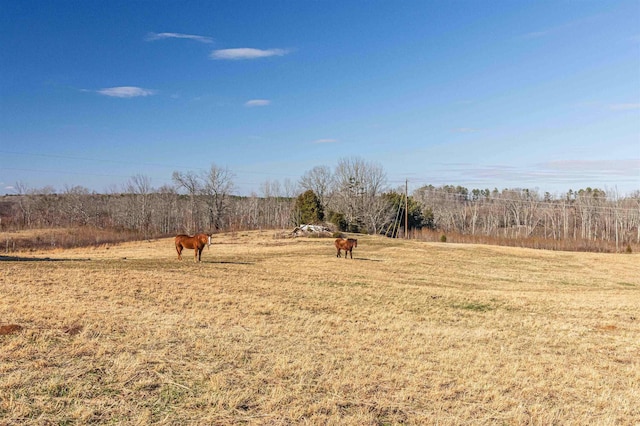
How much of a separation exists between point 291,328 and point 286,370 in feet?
11.7

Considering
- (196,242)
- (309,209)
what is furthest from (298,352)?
(309,209)

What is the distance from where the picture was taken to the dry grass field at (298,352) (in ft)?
20.3

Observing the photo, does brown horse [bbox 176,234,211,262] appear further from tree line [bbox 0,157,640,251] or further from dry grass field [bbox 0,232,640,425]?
tree line [bbox 0,157,640,251]

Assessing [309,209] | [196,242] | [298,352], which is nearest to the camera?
[298,352]

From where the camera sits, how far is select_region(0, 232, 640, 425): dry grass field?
6180 mm

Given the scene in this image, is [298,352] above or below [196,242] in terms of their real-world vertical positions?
below

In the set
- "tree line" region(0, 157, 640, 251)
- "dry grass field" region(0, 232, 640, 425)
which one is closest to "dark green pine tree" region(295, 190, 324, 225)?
"tree line" region(0, 157, 640, 251)

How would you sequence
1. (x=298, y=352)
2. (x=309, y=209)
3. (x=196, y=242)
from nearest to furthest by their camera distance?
1. (x=298, y=352)
2. (x=196, y=242)
3. (x=309, y=209)

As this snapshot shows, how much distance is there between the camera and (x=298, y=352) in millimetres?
9117

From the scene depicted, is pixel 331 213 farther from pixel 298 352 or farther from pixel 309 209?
pixel 298 352

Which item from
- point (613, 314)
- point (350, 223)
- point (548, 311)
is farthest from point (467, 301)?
point (350, 223)

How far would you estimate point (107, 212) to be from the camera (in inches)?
4043

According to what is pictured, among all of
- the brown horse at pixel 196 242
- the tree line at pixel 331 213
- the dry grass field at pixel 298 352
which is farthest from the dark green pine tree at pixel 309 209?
the dry grass field at pixel 298 352

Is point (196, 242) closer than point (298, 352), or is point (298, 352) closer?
point (298, 352)
